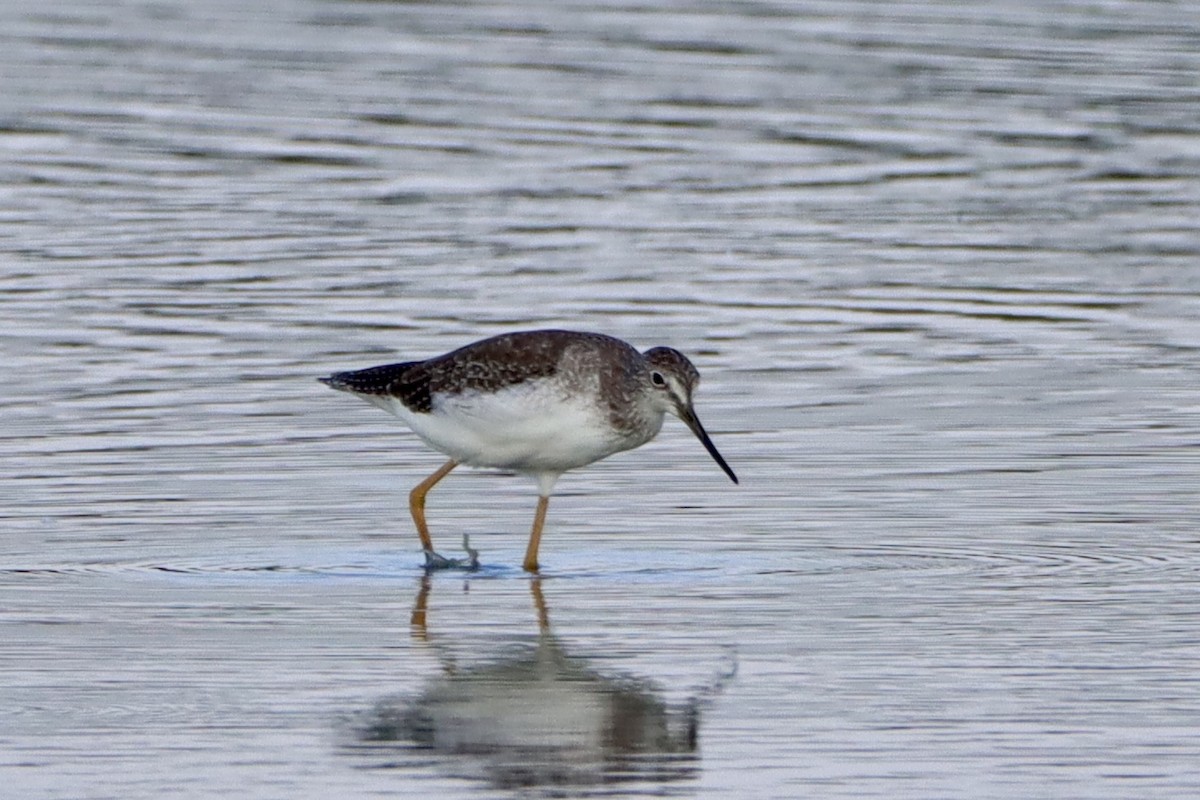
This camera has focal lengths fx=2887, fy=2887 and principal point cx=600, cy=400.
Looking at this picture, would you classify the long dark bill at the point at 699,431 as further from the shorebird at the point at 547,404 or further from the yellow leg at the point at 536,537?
the yellow leg at the point at 536,537

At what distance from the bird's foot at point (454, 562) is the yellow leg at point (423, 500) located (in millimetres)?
62

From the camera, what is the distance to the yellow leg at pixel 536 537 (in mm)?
11398

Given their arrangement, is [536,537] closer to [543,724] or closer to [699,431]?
[699,431]

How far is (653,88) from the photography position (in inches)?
973

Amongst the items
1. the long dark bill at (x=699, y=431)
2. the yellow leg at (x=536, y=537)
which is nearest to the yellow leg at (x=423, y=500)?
the yellow leg at (x=536, y=537)

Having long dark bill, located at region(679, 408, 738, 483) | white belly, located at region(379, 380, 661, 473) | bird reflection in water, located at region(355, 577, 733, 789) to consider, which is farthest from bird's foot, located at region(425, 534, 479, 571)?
bird reflection in water, located at region(355, 577, 733, 789)

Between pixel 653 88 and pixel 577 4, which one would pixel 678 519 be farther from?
pixel 577 4

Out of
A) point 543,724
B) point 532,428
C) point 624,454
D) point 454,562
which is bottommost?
point 624,454

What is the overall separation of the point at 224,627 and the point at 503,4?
66.8 feet

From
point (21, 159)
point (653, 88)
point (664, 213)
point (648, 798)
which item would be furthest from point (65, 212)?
point (648, 798)

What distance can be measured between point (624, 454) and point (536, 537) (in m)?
2.15

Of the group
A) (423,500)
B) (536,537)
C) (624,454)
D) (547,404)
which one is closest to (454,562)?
(536,537)

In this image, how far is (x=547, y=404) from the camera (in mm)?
11703

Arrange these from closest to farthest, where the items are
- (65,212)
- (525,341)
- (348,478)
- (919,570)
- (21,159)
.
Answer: (919,570) < (525,341) < (348,478) < (65,212) < (21,159)
